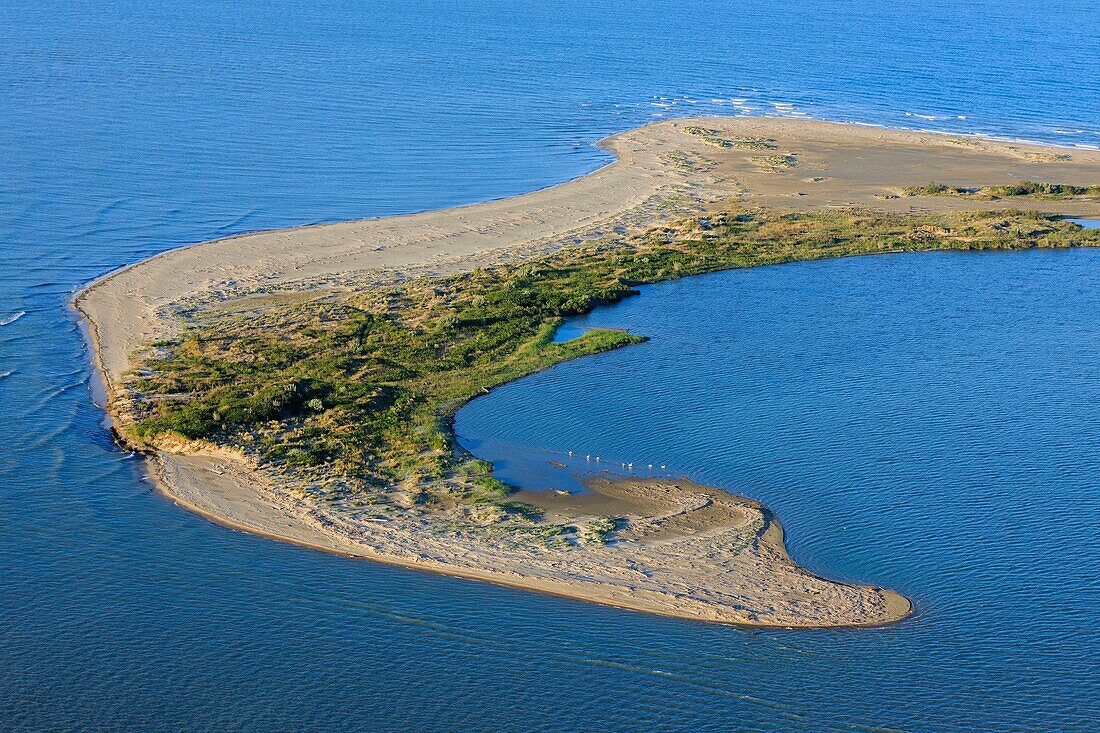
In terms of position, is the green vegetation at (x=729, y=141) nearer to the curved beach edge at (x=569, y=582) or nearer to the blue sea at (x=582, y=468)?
the blue sea at (x=582, y=468)

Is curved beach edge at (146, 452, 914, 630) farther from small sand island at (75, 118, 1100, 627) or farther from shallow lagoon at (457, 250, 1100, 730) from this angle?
shallow lagoon at (457, 250, 1100, 730)

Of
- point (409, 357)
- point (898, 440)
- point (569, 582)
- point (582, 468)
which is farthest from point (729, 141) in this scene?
point (569, 582)

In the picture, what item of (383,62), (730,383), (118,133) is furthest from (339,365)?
(383,62)

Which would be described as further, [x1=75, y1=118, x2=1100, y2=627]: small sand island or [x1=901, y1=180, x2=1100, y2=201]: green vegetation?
[x1=901, y1=180, x2=1100, y2=201]: green vegetation

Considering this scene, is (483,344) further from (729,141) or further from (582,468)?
(729,141)

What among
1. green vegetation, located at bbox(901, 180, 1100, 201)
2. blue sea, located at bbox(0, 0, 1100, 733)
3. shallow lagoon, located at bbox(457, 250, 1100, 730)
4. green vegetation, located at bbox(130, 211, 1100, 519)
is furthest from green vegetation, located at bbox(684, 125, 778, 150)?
shallow lagoon, located at bbox(457, 250, 1100, 730)
